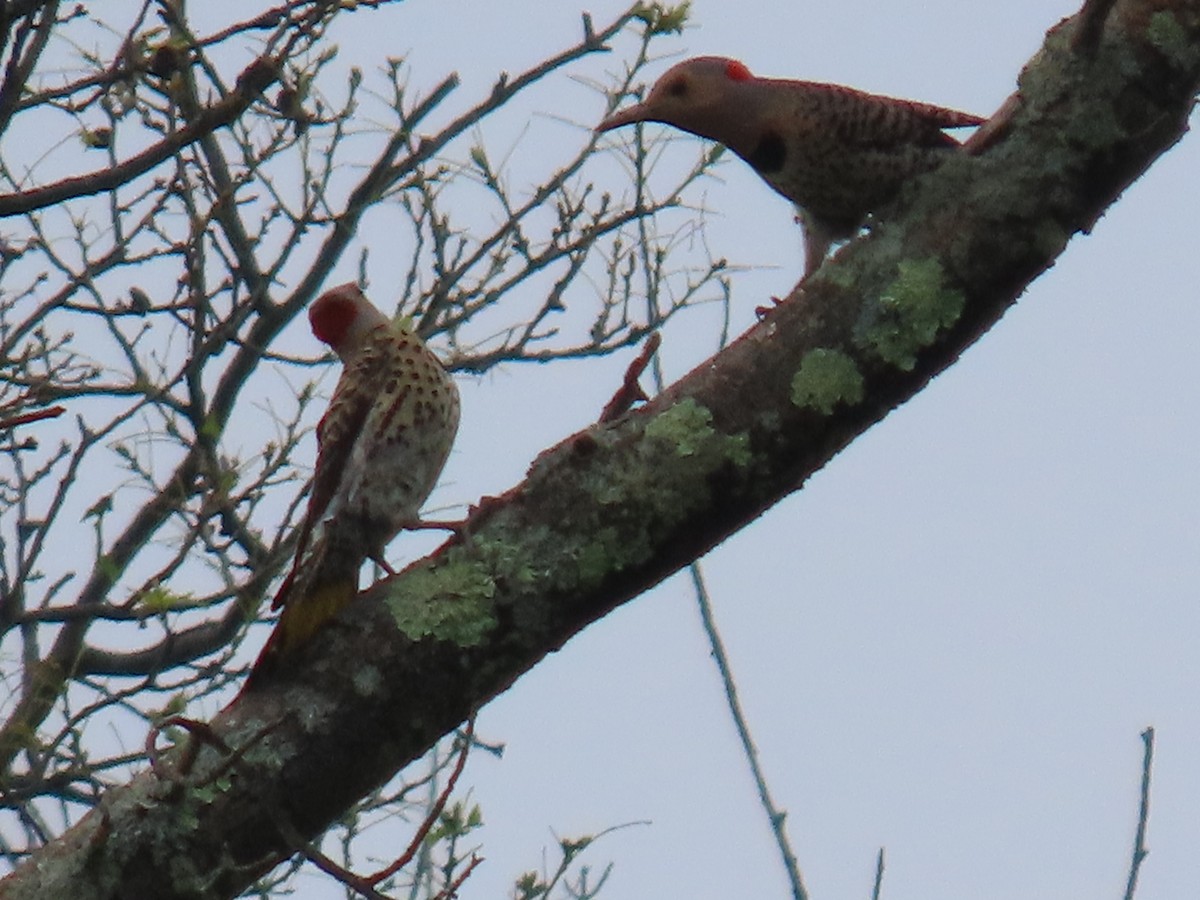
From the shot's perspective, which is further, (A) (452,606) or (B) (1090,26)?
(B) (1090,26)

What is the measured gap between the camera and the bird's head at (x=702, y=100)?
3.76 metres

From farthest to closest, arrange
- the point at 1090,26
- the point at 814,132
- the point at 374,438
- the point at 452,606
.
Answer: the point at 374,438 < the point at 814,132 < the point at 1090,26 < the point at 452,606

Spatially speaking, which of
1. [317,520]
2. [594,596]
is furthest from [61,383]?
[594,596]

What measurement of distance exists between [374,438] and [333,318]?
0.68m

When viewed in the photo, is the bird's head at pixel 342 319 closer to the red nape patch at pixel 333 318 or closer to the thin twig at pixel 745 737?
the red nape patch at pixel 333 318

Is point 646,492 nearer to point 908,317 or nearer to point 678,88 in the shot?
point 908,317

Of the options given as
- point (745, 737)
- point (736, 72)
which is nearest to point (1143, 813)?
point (745, 737)

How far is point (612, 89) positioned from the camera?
16.6ft

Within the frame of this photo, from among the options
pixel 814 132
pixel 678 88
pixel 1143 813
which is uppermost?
pixel 678 88

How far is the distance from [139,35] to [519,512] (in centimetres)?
159

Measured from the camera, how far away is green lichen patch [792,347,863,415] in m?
2.68

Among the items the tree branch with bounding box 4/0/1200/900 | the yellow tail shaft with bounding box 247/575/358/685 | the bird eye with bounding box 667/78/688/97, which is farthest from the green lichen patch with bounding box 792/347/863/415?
the bird eye with bounding box 667/78/688/97

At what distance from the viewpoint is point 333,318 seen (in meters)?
4.43

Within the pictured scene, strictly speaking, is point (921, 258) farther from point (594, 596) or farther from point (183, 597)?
point (183, 597)
